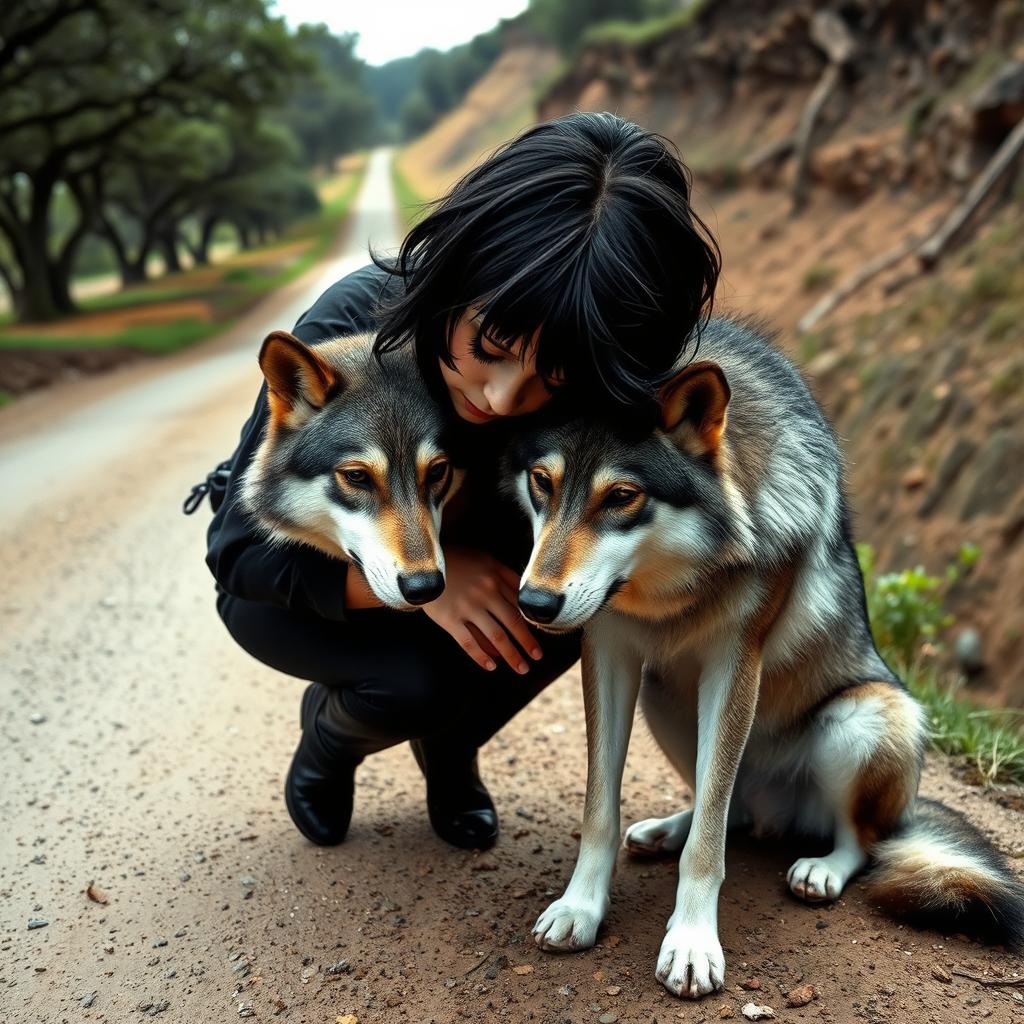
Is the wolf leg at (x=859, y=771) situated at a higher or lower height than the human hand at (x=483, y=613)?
lower

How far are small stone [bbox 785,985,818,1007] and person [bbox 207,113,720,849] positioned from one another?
109 centimetres

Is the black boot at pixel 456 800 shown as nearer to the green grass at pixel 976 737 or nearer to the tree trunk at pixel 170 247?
the green grass at pixel 976 737

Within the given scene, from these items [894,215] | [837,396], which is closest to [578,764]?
[837,396]

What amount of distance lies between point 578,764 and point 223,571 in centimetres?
184

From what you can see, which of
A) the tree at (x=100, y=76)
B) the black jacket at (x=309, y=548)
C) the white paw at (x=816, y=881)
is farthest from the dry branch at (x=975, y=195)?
the tree at (x=100, y=76)

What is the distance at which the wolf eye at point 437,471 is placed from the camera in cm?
267

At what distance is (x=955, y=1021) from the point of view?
248 centimetres

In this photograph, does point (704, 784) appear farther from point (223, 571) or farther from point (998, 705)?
point (998, 705)

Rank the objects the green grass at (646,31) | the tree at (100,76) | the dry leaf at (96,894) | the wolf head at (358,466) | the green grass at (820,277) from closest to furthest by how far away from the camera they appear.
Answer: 1. the wolf head at (358,466)
2. the dry leaf at (96,894)
3. the green grass at (820,277)
4. the tree at (100,76)
5. the green grass at (646,31)

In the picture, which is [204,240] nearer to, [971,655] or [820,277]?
[820,277]

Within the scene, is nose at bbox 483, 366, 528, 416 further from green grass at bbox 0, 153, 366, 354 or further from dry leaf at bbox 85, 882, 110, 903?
green grass at bbox 0, 153, 366, 354

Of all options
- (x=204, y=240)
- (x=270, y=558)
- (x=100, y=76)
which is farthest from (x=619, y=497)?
(x=204, y=240)


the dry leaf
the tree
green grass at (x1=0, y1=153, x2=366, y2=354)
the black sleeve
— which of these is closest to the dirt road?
the dry leaf

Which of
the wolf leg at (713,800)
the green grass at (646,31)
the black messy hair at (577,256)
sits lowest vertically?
the wolf leg at (713,800)
